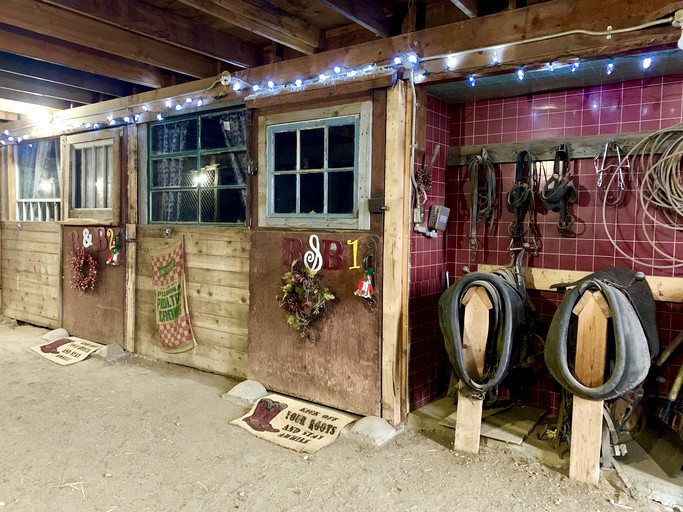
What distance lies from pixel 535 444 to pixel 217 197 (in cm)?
317

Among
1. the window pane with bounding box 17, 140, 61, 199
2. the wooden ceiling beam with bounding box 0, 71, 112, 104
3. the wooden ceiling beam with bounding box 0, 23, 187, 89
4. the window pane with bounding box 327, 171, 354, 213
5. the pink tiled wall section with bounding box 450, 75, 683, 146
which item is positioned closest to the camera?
the pink tiled wall section with bounding box 450, 75, 683, 146

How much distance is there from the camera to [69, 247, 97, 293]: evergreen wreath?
5.49 m

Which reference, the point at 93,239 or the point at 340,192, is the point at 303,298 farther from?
the point at 93,239

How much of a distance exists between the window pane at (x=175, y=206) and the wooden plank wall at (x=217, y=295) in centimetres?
14

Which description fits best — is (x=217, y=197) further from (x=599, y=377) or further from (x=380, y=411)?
(x=599, y=377)

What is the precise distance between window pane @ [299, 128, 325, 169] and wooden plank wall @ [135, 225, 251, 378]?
0.86 metres

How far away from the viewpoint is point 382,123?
339cm

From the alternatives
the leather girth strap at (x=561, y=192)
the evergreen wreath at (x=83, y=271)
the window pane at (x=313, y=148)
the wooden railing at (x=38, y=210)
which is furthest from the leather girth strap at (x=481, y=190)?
the wooden railing at (x=38, y=210)

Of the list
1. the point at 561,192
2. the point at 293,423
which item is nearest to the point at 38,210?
the point at 293,423

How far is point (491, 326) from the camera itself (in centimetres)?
322

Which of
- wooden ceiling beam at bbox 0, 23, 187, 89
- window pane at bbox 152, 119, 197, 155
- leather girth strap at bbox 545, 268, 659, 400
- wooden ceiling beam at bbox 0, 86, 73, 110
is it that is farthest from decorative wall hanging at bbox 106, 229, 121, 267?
leather girth strap at bbox 545, 268, 659, 400

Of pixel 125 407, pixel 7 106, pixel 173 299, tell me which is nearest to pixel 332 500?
pixel 125 407

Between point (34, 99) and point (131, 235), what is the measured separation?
1.99 metres

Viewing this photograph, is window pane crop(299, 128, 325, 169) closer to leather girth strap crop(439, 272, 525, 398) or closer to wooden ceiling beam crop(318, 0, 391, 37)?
wooden ceiling beam crop(318, 0, 391, 37)
